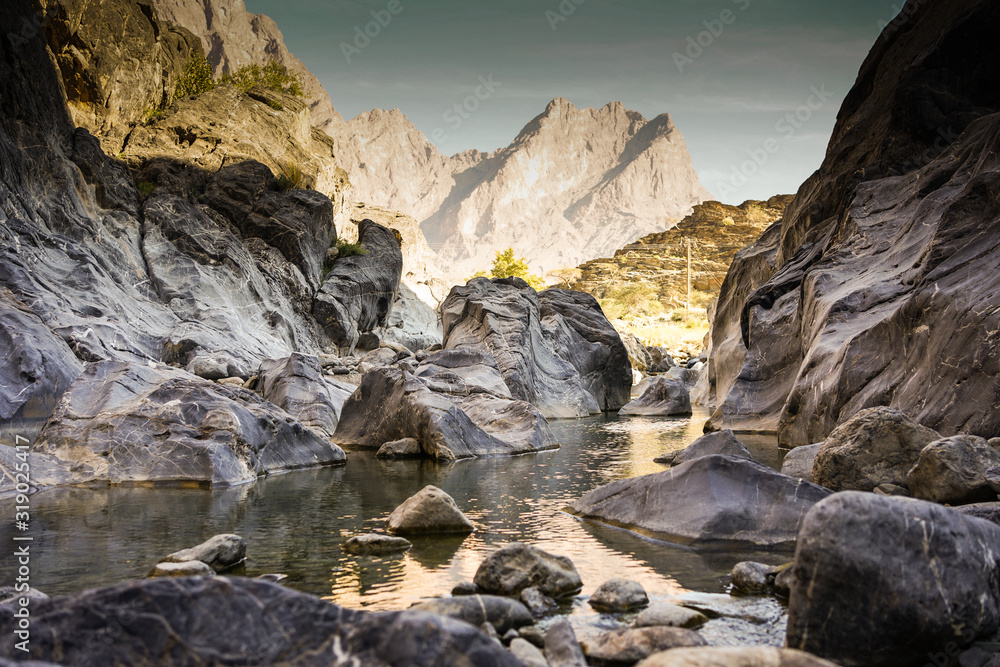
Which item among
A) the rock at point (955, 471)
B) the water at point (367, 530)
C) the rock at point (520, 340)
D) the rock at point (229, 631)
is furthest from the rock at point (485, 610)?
the rock at point (520, 340)

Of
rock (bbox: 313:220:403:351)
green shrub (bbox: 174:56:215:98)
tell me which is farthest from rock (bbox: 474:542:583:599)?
green shrub (bbox: 174:56:215:98)

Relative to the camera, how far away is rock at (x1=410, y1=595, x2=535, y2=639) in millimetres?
3734

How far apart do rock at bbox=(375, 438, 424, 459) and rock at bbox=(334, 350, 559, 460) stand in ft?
0.52

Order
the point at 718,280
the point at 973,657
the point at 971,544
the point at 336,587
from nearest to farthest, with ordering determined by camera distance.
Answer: the point at 973,657 < the point at 971,544 < the point at 336,587 < the point at 718,280

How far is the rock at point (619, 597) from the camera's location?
14.1 ft

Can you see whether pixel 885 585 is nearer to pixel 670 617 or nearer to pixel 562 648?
pixel 670 617

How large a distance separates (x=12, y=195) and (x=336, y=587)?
14433mm

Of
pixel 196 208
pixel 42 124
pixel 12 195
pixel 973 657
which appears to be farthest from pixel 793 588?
pixel 196 208

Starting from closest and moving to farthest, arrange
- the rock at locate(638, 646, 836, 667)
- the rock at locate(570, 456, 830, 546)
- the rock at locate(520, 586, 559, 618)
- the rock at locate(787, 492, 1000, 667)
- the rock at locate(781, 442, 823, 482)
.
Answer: the rock at locate(638, 646, 836, 667) < the rock at locate(787, 492, 1000, 667) < the rock at locate(520, 586, 559, 618) < the rock at locate(570, 456, 830, 546) < the rock at locate(781, 442, 823, 482)

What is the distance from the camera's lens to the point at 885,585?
3.32 metres

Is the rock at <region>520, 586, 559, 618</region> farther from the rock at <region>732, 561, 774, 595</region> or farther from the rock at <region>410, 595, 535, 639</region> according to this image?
the rock at <region>732, 561, 774, 595</region>

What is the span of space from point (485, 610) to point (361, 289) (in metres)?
25.6

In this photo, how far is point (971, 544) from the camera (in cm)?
361

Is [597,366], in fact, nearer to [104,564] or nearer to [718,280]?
[104,564]
